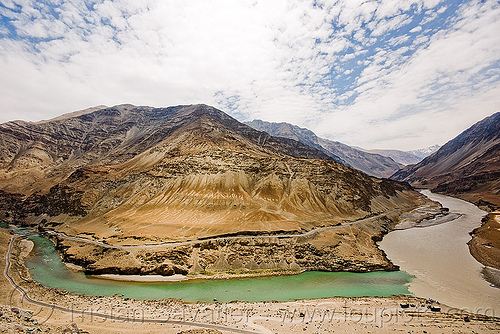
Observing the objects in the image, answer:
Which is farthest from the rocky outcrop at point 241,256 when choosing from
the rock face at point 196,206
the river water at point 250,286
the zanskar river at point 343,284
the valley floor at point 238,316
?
the valley floor at point 238,316

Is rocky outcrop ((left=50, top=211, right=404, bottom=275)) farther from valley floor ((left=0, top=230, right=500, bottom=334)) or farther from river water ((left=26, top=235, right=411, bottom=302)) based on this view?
valley floor ((left=0, top=230, right=500, bottom=334))

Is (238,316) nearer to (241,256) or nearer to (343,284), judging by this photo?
(343,284)

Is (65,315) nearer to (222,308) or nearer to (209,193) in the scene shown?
(222,308)

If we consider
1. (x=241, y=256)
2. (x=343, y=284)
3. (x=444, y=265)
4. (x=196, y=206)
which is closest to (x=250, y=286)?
(x=241, y=256)

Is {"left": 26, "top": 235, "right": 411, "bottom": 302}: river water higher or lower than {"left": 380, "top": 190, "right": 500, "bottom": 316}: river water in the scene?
lower

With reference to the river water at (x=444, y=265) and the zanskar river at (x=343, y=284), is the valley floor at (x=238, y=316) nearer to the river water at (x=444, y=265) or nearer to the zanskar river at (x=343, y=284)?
the zanskar river at (x=343, y=284)

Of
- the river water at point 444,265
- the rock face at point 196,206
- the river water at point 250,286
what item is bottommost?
the river water at point 250,286

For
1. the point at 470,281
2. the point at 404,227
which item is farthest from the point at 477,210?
the point at 470,281

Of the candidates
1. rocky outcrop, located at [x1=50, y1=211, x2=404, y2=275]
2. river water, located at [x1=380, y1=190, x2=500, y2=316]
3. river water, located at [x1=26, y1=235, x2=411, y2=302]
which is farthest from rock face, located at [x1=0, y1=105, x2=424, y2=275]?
river water, located at [x1=380, y1=190, x2=500, y2=316]
